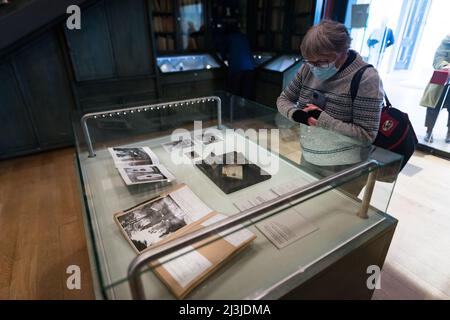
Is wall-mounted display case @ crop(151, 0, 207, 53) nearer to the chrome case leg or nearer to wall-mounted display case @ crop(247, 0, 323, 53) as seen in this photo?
wall-mounted display case @ crop(247, 0, 323, 53)

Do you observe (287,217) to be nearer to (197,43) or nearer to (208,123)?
(208,123)

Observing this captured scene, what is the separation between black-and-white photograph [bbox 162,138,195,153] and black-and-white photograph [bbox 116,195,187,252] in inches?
22.4

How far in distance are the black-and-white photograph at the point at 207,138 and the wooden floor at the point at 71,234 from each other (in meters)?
0.48

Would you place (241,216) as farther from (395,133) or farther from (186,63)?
(186,63)

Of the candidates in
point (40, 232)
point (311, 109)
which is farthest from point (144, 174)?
point (40, 232)

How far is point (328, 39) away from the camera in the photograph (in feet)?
3.50

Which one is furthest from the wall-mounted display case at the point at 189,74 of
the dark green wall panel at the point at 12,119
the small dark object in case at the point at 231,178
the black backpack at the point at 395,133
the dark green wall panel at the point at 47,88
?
the black backpack at the point at 395,133

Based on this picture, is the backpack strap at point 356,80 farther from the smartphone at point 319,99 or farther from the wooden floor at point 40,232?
the wooden floor at point 40,232

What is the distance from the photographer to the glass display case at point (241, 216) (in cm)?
73

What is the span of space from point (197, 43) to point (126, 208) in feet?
11.3

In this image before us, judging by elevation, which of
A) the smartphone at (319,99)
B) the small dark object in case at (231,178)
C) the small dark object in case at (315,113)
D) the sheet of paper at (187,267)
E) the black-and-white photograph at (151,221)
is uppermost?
the smartphone at (319,99)

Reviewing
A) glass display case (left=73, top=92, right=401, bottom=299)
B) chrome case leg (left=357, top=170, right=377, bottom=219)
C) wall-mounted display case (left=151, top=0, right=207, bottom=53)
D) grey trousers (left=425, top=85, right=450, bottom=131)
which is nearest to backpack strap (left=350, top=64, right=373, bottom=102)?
glass display case (left=73, top=92, right=401, bottom=299)

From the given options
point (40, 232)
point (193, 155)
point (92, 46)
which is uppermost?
point (92, 46)

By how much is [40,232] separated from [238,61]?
122 inches
